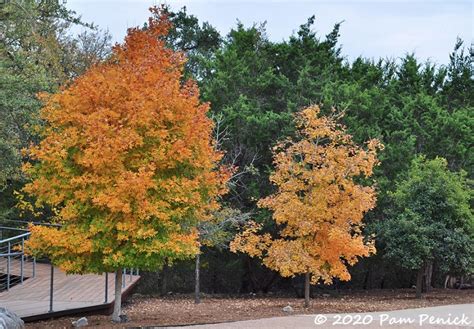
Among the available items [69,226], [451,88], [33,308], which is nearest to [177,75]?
[69,226]

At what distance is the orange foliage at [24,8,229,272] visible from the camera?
34.8ft

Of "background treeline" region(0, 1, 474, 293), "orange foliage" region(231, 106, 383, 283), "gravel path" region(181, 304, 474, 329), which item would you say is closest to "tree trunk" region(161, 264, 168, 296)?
"background treeline" region(0, 1, 474, 293)

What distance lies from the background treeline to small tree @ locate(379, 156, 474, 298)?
1.6 inches

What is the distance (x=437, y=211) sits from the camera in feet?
63.2

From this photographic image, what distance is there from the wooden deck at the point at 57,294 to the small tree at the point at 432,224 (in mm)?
8659

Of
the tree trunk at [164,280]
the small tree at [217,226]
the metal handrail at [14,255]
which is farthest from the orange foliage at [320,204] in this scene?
the tree trunk at [164,280]

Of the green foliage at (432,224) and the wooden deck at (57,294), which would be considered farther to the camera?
the green foliage at (432,224)

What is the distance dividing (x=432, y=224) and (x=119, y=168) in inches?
467

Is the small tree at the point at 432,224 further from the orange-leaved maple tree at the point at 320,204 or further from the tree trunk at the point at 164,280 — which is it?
the tree trunk at the point at 164,280

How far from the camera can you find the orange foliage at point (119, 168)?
34.8ft

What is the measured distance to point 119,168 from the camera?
10883 mm

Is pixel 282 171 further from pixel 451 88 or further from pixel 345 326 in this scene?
pixel 451 88

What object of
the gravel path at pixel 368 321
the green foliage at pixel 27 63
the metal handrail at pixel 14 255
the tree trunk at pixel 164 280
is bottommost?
the tree trunk at pixel 164 280

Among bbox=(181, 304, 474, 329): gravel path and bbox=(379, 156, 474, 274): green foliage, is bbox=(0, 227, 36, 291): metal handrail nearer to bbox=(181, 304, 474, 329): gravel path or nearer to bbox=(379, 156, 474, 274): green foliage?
bbox=(181, 304, 474, 329): gravel path
